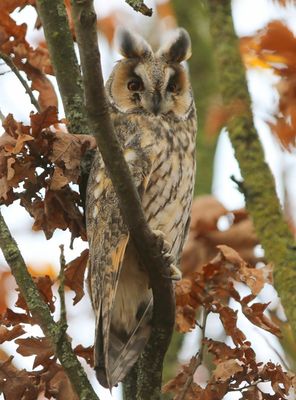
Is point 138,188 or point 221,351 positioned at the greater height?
point 138,188

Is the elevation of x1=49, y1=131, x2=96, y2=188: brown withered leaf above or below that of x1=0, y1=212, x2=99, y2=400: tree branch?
above

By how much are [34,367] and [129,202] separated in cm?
77

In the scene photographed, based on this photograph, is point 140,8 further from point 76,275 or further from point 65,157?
point 76,275

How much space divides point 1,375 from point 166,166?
1.04 m

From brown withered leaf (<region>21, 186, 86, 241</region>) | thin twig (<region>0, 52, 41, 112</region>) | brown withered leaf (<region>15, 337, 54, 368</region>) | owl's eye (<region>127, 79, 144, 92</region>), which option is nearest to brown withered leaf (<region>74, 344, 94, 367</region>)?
brown withered leaf (<region>15, 337, 54, 368</region>)

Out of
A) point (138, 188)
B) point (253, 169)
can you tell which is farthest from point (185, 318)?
point (253, 169)

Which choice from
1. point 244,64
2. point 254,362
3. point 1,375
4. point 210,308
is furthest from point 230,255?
point 244,64

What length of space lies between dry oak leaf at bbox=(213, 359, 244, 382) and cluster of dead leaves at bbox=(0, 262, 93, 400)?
48cm

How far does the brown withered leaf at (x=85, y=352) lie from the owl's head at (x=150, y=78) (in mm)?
1021

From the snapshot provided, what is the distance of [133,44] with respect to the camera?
3.68 metres

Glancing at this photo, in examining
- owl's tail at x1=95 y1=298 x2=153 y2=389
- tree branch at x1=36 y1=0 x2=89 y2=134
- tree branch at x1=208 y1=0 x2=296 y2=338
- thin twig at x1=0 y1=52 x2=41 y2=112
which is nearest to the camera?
owl's tail at x1=95 y1=298 x2=153 y2=389

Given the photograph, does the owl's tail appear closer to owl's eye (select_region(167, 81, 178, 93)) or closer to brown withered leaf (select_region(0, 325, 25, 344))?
brown withered leaf (select_region(0, 325, 25, 344))

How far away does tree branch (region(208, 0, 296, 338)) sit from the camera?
356 cm

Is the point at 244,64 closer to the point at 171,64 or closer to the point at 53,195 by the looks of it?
the point at 171,64
